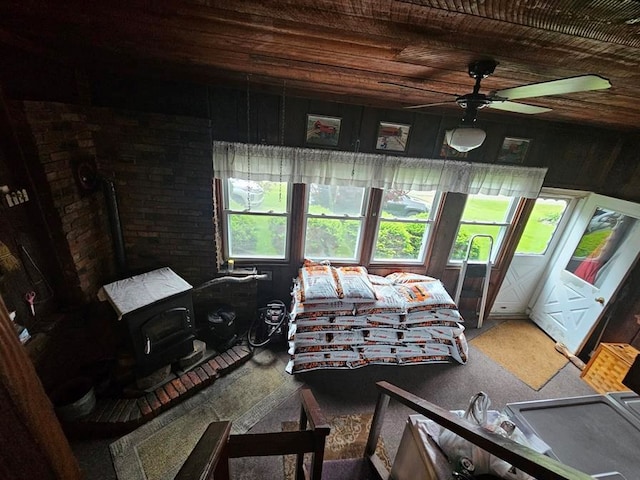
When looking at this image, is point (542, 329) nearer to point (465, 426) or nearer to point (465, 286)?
point (465, 286)

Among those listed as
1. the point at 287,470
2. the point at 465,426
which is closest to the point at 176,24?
the point at 465,426

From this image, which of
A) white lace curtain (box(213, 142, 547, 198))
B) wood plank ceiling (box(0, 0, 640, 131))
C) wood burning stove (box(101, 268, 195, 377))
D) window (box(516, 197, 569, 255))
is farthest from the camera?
window (box(516, 197, 569, 255))

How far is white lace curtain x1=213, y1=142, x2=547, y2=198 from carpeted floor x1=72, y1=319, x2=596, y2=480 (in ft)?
6.52

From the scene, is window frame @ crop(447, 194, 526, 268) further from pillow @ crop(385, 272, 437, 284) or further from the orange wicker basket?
the orange wicker basket

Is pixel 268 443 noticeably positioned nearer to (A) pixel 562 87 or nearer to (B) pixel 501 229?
(A) pixel 562 87

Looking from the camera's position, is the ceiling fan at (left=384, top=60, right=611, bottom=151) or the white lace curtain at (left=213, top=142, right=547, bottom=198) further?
the white lace curtain at (left=213, top=142, right=547, bottom=198)

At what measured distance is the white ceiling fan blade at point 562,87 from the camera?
1.04m

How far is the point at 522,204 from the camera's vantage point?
3539mm

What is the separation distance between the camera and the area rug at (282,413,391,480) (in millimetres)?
2191

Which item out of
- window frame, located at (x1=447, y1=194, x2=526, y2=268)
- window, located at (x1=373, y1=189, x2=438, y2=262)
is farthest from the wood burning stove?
window frame, located at (x1=447, y1=194, x2=526, y2=268)

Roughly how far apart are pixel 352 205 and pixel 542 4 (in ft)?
8.27

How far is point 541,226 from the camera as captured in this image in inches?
149

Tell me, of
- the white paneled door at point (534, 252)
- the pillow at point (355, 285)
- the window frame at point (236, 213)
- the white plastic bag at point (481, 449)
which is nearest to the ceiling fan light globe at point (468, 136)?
the white plastic bag at point (481, 449)

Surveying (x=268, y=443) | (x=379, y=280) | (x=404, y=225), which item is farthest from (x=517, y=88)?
(x=379, y=280)
